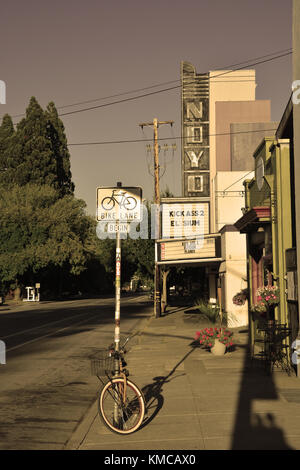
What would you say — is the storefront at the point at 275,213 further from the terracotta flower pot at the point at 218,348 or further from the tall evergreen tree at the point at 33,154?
the tall evergreen tree at the point at 33,154

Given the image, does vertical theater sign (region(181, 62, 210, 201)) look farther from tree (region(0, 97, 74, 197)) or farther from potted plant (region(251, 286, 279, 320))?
potted plant (region(251, 286, 279, 320))

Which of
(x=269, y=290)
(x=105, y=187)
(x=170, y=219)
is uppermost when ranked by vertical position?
(x=170, y=219)

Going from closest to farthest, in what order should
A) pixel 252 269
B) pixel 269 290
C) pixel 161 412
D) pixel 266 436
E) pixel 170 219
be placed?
pixel 266 436 → pixel 161 412 → pixel 269 290 → pixel 252 269 → pixel 170 219

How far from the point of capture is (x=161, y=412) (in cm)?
921

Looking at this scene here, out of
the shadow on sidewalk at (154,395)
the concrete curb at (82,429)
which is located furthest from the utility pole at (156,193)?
the concrete curb at (82,429)

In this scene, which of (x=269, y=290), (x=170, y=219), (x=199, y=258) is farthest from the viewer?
(x=170, y=219)

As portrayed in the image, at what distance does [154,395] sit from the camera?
35.2ft

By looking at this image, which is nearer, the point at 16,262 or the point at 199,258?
the point at 199,258

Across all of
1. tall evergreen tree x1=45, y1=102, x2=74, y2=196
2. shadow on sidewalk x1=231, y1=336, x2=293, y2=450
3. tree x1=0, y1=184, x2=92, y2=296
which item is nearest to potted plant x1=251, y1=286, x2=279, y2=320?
shadow on sidewalk x1=231, y1=336, x2=293, y2=450

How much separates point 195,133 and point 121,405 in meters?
49.2

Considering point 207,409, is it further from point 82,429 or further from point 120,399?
point 82,429

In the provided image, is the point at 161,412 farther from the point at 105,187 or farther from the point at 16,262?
the point at 16,262

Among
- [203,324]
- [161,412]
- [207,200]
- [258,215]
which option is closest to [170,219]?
[207,200]
